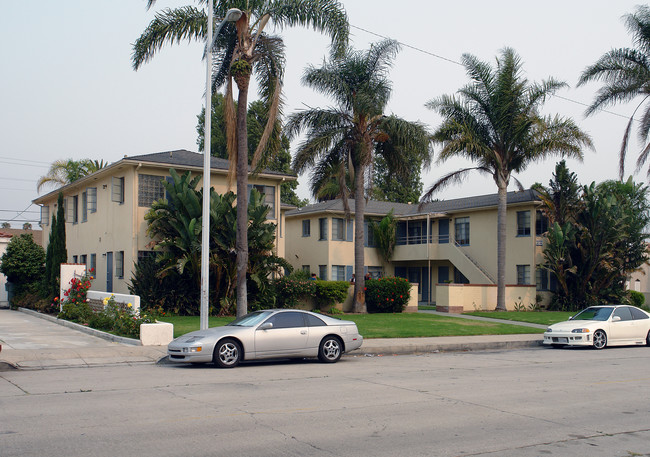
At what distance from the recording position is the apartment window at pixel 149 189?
2773 cm

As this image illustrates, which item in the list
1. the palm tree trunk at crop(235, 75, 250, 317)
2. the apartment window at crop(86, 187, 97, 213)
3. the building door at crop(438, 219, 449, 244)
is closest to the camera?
the palm tree trunk at crop(235, 75, 250, 317)

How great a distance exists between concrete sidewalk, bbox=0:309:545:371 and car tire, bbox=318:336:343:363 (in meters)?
1.97

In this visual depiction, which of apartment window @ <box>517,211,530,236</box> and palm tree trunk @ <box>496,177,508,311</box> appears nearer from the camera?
palm tree trunk @ <box>496,177,508,311</box>

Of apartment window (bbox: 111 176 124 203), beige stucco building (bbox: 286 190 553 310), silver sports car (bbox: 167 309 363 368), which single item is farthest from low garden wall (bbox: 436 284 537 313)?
silver sports car (bbox: 167 309 363 368)

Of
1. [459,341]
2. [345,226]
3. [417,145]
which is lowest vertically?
[459,341]

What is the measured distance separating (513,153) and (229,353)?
71.6 feet

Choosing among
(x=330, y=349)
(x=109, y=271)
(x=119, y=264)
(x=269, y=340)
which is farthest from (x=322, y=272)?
(x=269, y=340)

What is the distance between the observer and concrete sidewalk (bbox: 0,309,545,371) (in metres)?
14.9

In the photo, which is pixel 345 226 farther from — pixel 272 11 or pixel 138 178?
pixel 272 11

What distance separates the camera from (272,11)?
20.9m

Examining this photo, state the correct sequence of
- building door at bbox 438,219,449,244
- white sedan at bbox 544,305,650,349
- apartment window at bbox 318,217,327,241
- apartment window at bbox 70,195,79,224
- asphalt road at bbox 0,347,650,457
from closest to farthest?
asphalt road at bbox 0,347,650,457
white sedan at bbox 544,305,650,349
apartment window at bbox 70,195,79,224
apartment window at bbox 318,217,327,241
building door at bbox 438,219,449,244

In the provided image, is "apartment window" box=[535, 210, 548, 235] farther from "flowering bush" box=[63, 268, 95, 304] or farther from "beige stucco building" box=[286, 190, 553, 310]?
"flowering bush" box=[63, 268, 95, 304]

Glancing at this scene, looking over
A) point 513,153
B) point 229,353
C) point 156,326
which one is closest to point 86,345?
point 156,326

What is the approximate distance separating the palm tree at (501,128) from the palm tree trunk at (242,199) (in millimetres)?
12870
